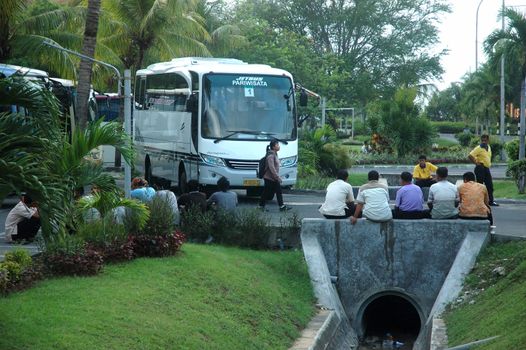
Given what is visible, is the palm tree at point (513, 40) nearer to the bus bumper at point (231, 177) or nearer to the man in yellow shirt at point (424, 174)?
the man in yellow shirt at point (424, 174)

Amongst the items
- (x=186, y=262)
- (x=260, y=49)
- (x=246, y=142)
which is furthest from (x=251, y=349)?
(x=260, y=49)

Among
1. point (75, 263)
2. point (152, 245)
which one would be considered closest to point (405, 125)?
point (152, 245)

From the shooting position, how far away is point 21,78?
1179 cm

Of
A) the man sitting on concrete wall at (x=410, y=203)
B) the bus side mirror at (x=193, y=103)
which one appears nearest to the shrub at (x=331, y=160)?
the bus side mirror at (x=193, y=103)

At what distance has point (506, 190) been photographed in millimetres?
32812

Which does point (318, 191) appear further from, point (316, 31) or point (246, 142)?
point (316, 31)

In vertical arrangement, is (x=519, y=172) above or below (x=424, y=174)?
below

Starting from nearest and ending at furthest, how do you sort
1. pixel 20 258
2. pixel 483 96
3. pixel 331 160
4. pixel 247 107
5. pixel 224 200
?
1. pixel 20 258
2. pixel 224 200
3. pixel 247 107
4. pixel 331 160
5. pixel 483 96

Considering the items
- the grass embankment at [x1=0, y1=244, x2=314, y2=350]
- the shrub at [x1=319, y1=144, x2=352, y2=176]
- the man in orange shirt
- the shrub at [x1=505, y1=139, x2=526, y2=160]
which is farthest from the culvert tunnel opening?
the shrub at [x1=505, y1=139, x2=526, y2=160]

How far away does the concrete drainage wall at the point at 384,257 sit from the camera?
821 inches

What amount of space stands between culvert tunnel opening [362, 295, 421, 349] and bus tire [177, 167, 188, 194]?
6385mm

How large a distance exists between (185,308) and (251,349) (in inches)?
40.9

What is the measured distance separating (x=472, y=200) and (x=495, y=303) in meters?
4.26

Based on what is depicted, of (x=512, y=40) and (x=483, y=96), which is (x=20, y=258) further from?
(x=483, y=96)
